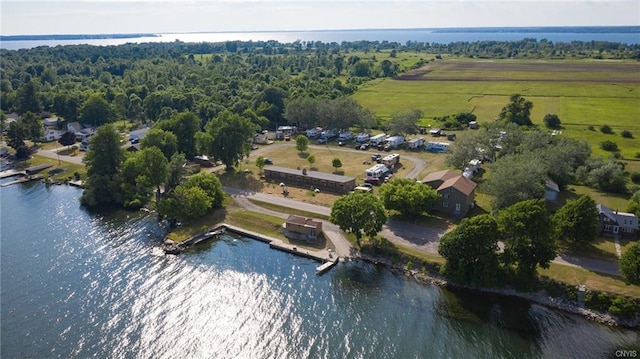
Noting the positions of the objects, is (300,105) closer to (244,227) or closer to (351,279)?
(244,227)

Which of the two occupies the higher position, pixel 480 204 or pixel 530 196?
pixel 530 196

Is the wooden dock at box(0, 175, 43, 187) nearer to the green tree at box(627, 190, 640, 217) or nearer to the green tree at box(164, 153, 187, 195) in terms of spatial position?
the green tree at box(164, 153, 187, 195)

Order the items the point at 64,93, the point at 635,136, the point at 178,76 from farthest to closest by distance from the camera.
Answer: the point at 178,76 → the point at 64,93 → the point at 635,136

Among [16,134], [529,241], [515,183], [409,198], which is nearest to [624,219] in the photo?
[515,183]

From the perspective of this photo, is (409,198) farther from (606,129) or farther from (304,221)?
(606,129)

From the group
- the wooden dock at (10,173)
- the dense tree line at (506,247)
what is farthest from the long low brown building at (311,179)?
the wooden dock at (10,173)

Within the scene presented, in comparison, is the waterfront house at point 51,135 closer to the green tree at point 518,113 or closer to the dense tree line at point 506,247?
the dense tree line at point 506,247

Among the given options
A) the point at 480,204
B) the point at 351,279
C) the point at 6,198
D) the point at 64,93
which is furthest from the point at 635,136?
the point at 64,93
